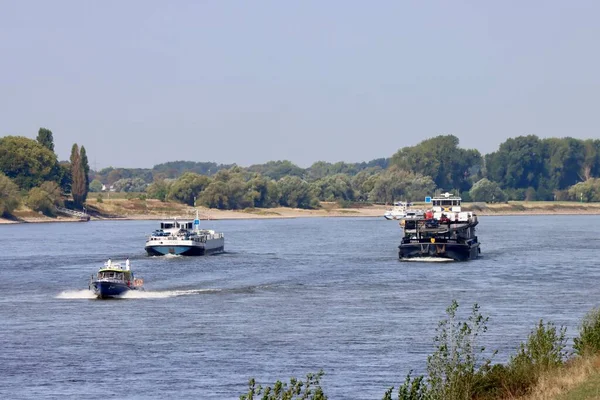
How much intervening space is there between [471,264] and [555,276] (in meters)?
16.2

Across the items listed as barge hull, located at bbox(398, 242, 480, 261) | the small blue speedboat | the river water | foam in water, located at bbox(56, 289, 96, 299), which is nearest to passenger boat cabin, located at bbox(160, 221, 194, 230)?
the river water

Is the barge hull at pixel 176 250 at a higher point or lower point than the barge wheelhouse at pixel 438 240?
lower

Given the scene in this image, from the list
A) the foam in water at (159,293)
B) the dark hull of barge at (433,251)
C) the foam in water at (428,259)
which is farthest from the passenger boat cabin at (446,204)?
the foam in water at (159,293)

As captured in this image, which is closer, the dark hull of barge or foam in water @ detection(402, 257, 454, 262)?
foam in water @ detection(402, 257, 454, 262)

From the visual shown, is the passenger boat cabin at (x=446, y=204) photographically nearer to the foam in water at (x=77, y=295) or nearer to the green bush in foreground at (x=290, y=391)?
the foam in water at (x=77, y=295)

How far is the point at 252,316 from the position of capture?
66.1 meters

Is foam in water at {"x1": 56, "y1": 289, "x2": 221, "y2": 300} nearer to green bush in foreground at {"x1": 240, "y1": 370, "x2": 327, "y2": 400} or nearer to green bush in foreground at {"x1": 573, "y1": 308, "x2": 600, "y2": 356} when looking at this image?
green bush in foreground at {"x1": 573, "y1": 308, "x2": 600, "y2": 356}

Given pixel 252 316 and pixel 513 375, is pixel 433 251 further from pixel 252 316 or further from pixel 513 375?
pixel 513 375

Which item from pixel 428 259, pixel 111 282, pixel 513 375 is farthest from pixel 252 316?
pixel 428 259

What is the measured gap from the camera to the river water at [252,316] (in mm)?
45938

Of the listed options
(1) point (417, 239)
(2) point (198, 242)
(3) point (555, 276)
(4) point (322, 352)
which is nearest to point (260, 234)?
(2) point (198, 242)

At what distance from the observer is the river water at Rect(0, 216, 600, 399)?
1809 inches

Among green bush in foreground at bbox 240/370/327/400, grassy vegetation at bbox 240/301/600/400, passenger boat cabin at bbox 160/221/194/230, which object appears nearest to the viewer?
green bush in foreground at bbox 240/370/327/400

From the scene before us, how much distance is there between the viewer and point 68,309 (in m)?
70.1
